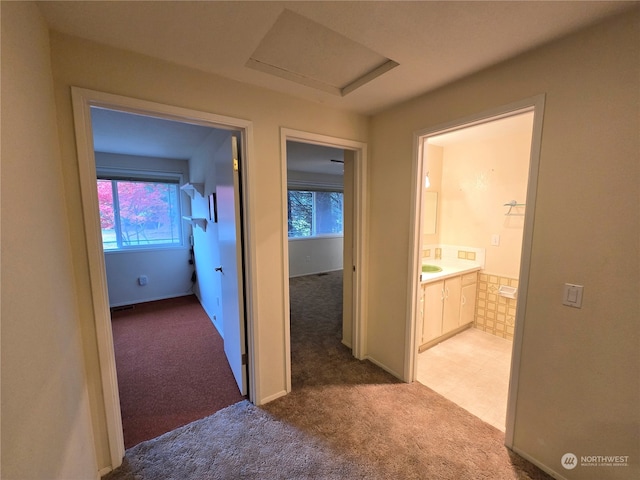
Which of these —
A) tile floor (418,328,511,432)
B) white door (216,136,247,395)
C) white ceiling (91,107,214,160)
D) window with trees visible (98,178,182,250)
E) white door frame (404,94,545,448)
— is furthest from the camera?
window with trees visible (98,178,182,250)

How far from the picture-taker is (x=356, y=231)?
252cm

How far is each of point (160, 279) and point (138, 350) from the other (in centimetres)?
184

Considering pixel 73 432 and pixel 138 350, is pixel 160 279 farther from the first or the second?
pixel 73 432

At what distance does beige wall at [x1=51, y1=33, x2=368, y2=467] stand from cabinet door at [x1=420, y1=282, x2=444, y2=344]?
4.82 ft

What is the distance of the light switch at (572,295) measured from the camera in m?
1.32

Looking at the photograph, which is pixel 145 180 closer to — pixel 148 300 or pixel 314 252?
pixel 148 300

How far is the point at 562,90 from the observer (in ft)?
4.35

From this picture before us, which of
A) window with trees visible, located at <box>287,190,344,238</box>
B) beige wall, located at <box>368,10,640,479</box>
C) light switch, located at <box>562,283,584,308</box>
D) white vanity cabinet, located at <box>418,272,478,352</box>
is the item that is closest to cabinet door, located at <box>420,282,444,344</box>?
white vanity cabinet, located at <box>418,272,478,352</box>

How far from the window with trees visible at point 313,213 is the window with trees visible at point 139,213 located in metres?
2.32

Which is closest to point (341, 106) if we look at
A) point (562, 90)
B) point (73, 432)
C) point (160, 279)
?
point (562, 90)

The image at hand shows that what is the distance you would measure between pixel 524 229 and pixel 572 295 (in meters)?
0.40

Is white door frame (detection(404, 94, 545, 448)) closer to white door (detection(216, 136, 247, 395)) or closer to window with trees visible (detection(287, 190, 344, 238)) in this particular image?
white door (detection(216, 136, 247, 395))

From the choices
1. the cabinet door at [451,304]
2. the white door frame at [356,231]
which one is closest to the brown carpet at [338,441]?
the white door frame at [356,231]

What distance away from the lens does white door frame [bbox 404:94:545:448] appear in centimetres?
144
